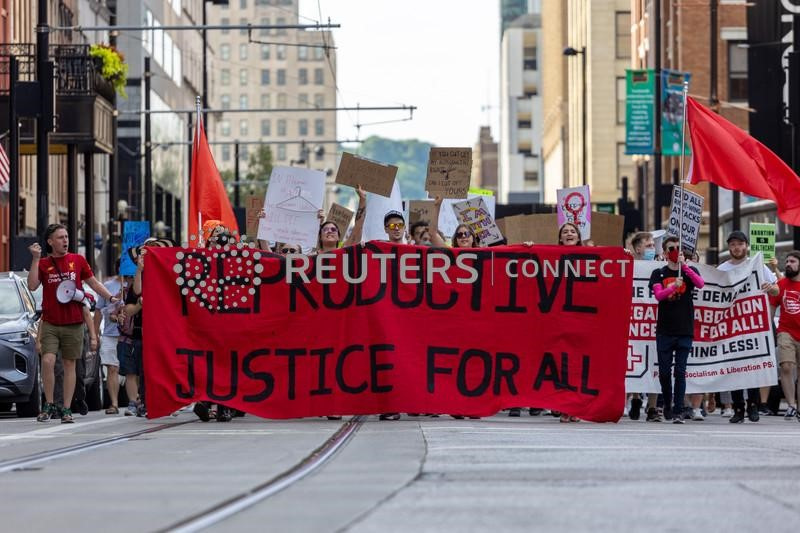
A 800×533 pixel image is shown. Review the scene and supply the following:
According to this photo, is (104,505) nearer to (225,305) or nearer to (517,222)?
(225,305)

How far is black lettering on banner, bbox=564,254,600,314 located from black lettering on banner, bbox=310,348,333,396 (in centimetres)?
218

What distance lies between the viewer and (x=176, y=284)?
668 inches

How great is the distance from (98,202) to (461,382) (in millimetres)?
54625

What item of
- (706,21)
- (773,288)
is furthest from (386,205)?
(706,21)

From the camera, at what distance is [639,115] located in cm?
5291

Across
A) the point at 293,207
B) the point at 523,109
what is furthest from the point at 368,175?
the point at 523,109

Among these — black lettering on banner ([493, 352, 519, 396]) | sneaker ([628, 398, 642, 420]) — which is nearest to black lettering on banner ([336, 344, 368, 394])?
black lettering on banner ([493, 352, 519, 396])

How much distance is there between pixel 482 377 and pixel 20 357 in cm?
599

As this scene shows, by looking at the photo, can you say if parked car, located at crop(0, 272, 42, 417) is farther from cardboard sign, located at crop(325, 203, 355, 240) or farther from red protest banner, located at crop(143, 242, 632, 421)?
cardboard sign, located at crop(325, 203, 355, 240)

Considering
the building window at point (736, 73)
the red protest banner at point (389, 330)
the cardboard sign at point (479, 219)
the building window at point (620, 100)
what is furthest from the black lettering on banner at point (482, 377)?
the building window at point (620, 100)

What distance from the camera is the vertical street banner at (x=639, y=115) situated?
5284 centimetres

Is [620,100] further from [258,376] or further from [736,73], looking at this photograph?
[258,376]

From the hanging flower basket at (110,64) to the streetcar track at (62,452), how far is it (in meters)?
26.3

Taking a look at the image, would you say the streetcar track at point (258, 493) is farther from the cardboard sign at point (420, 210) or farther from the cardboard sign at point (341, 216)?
the cardboard sign at point (420, 210)
